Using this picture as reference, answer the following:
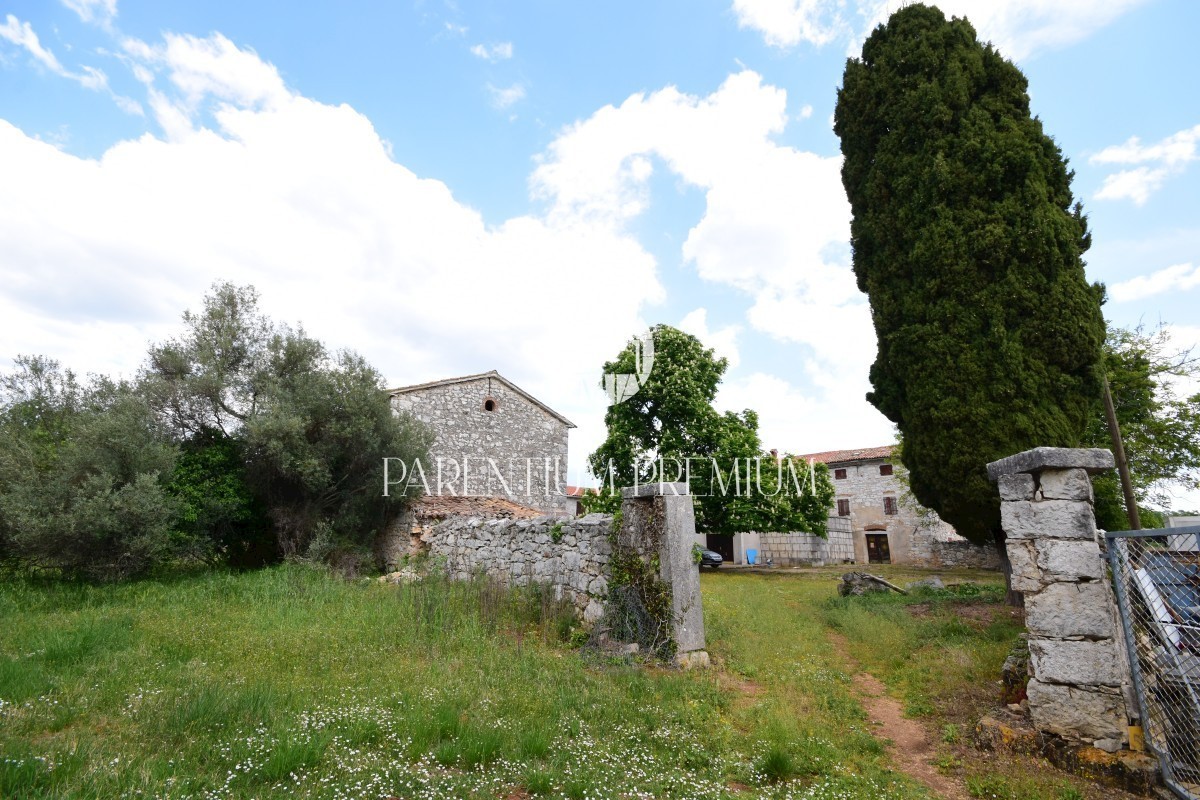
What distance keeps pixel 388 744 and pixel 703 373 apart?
56.2 feet

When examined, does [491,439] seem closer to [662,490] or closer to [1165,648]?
[662,490]

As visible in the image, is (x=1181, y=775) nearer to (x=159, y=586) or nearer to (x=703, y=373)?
(x=159, y=586)

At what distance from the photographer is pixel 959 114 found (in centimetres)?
1042

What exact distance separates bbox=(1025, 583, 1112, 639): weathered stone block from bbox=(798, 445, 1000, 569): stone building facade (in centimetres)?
2506

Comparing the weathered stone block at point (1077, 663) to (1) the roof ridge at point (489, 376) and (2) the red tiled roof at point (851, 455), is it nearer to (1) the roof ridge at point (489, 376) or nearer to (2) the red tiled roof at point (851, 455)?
(1) the roof ridge at point (489, 376)

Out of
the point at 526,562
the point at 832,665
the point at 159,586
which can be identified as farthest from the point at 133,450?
the point at 832,665

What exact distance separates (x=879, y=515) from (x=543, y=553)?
25621 mm

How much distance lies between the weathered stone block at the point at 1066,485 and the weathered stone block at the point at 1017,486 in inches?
3.3

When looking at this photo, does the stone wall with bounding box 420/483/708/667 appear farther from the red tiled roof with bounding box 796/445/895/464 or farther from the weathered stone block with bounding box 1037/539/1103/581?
the red tiled roof with bounding box 796/445/895/464

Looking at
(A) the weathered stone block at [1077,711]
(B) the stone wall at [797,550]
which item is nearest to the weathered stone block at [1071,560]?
(A) the weathered stone block at [1077,711]

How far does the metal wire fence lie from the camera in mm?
3875

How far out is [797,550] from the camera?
28375mm

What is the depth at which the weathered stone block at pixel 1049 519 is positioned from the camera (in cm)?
448

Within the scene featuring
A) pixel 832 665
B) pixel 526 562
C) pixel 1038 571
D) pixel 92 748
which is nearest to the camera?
pixel 92 748
